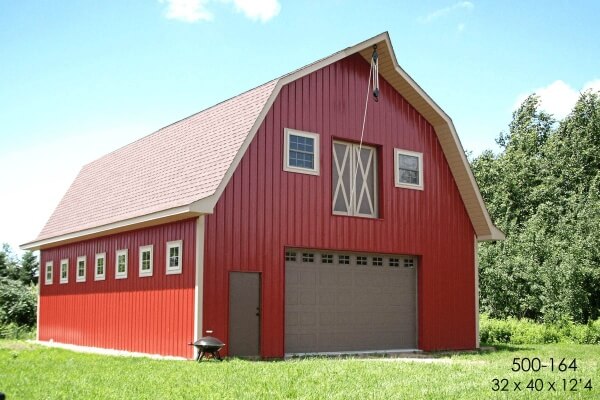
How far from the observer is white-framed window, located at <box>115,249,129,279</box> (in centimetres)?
1927

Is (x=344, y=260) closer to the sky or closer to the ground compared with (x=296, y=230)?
closer to the ground

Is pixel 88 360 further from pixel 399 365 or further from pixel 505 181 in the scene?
pixel 505 181

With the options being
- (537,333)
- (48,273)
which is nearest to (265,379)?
(537,333)

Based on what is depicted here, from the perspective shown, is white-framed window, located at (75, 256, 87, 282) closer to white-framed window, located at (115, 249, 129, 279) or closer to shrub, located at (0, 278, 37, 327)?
white-framed window, located at (115, 249, 129, 279)

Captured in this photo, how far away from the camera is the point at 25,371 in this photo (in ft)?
44.4

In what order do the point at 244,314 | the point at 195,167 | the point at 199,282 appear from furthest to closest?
1. the point at 195,167
2. the point at 244,314
3. the point at 199,282

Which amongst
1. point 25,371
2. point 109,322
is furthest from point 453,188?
point 25,371

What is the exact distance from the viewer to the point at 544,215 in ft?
116

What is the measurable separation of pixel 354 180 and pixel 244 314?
4630 mm

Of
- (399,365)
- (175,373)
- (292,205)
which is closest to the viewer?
(175,373)

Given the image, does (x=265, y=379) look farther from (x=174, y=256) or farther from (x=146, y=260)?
(x=146, y=260)

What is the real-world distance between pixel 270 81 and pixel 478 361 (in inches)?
309

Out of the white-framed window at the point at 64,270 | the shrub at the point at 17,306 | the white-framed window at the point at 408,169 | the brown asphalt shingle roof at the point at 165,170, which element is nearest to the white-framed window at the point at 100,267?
the brown asphalt shingle roof at the point at 165,170

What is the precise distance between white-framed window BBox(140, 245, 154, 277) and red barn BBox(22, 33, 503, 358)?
6 cm
